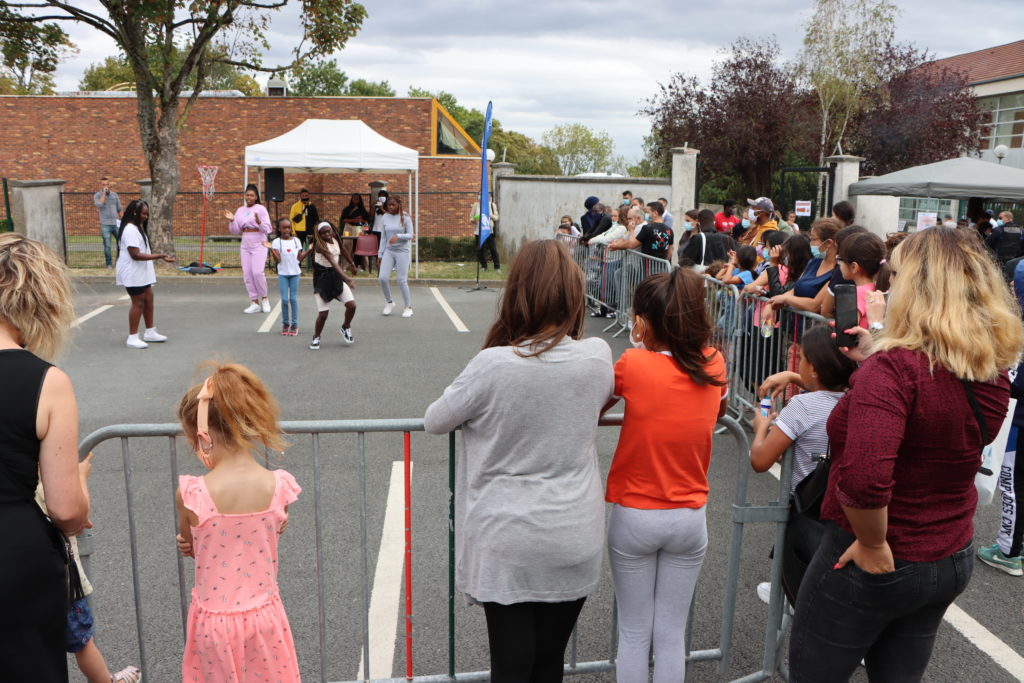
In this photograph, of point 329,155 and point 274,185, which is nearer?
point 329,155

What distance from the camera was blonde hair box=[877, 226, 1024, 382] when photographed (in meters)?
2.14

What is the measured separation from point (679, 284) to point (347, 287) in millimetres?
8174

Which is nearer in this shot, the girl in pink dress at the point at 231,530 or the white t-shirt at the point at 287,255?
the girl in pink dress at the point at 231,530

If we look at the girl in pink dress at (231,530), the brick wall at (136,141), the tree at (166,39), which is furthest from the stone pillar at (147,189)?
the girl in pink dress at (231,530)

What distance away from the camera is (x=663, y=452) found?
255 centimetres

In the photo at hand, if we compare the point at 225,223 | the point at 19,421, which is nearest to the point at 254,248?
the point at 19,421

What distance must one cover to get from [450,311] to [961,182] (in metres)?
8.18

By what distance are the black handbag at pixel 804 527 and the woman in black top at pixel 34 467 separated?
227cm

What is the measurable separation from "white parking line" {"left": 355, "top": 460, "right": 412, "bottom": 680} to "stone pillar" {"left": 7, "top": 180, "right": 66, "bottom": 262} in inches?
555

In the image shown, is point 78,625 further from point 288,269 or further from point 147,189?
point 147,189

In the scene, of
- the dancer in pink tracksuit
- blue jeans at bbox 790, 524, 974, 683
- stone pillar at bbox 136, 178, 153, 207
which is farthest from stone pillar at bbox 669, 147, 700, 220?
blue jeans at bbox 790, 524, 974, 683

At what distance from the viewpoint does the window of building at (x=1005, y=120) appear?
37.4m

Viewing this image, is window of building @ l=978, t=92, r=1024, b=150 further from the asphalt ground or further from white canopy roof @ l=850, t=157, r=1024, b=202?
the asphalt ground

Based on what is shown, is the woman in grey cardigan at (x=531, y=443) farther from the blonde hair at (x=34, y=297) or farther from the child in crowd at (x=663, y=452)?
the blonde hair at (x=34, y=297)
